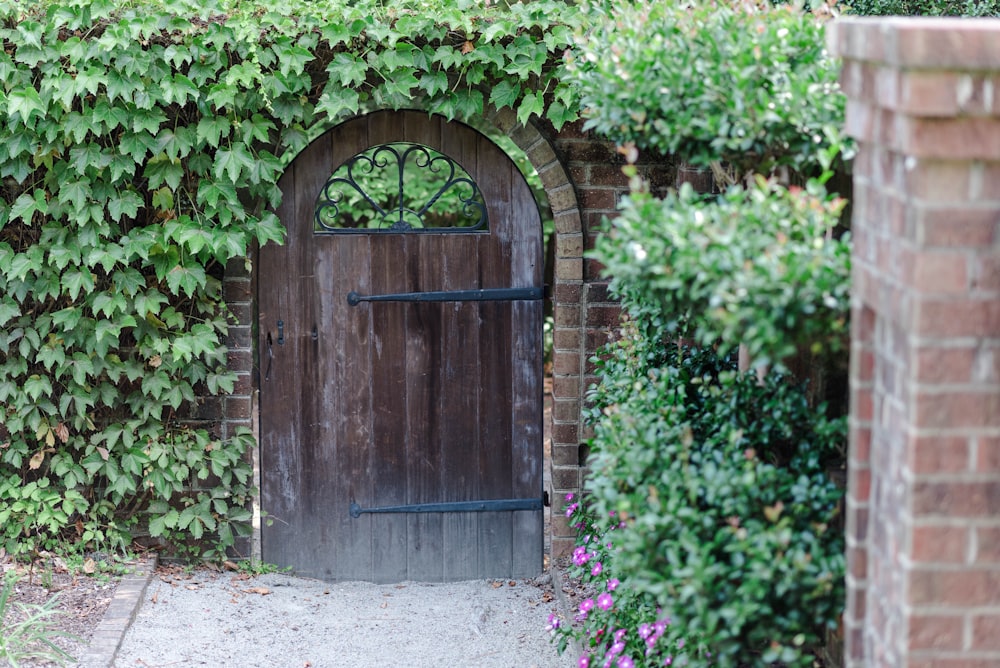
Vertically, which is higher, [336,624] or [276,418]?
[276,418]

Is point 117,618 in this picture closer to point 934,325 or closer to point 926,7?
point 934,325

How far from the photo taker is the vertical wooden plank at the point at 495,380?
16.0ft

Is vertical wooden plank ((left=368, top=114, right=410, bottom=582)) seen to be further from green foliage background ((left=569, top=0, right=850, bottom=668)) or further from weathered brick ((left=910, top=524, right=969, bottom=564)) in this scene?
weathered brick ((left=910, top=524, right=969, bottom=564))

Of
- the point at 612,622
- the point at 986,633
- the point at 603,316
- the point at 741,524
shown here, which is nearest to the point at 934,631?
the point at 986,633

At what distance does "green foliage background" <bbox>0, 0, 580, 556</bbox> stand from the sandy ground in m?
0.34

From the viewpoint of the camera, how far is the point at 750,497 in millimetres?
2611

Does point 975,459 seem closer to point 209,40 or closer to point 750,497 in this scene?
point 750,497

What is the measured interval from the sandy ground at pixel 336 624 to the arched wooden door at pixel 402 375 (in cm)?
17

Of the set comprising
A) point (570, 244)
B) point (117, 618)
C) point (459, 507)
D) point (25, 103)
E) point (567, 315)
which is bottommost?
point (117, 618)

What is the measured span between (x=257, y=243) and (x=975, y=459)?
11.2 ft

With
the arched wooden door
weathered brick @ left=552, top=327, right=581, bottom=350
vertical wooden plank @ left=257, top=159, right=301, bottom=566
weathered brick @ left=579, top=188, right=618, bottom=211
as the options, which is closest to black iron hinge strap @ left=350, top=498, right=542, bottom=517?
the arched wooden door

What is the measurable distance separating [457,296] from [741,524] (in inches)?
95.8

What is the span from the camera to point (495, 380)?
5.04m

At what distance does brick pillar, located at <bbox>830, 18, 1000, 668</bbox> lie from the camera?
207 centimetres
